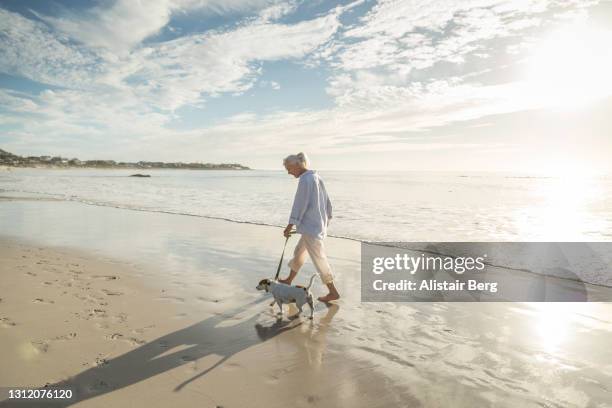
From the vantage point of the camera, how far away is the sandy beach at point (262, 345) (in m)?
3.65

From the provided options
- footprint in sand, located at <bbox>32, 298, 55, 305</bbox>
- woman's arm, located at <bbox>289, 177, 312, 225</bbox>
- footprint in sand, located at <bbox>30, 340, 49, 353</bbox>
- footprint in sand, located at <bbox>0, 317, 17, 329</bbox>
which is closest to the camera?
footprint in sand, located at <bbox>30, 340, 49, 353</bbox>

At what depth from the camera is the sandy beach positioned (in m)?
3.65

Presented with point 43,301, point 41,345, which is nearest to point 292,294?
point 41,345

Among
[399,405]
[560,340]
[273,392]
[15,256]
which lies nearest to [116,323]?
[273,392]

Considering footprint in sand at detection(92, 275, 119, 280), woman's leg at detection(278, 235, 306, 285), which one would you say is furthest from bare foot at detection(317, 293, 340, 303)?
footprint in sand at detection(92, 275, 119, 280)

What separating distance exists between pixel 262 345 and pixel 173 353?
3.60 ft

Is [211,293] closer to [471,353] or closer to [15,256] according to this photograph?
[471,353]

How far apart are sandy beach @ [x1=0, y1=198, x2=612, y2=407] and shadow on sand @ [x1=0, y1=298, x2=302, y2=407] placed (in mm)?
19

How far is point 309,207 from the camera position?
20.0 ft

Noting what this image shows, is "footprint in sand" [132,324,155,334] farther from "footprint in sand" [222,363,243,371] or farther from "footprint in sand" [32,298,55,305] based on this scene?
"footprint in sand" [32,298,55,305]

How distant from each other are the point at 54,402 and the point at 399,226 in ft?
43.9

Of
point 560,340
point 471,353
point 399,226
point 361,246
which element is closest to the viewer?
point 471,353

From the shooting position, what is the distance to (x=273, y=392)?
12.0 ft

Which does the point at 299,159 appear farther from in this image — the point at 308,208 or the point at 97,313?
the point at 97,313
